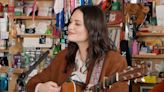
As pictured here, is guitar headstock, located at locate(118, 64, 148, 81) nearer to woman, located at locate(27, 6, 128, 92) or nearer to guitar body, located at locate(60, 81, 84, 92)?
woman, located at locate(27, 6, 128, 92)

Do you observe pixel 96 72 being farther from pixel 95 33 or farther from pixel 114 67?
pixel 95 33

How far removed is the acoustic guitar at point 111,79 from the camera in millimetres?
1361

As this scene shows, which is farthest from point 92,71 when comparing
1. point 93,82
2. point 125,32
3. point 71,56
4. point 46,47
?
point 46,47

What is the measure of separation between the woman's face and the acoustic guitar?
23 centimetres

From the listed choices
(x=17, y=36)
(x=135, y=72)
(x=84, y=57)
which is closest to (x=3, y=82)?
(x=17, y=36)

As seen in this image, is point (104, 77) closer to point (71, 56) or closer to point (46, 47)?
point (71, 56)

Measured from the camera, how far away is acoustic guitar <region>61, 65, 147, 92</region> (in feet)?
4.47

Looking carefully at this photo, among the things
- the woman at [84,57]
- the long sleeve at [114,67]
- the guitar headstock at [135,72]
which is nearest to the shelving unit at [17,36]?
the woman at [84,57]

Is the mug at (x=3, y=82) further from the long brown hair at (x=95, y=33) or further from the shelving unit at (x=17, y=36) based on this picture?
the long brown hair at (x=95, y=33)

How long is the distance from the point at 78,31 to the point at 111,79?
0.36 metres

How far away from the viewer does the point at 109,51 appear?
1696mm

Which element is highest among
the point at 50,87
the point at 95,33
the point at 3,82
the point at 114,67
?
the point at 95,33

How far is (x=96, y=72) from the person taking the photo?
1.64 m

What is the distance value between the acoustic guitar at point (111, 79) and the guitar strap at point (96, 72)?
49 mm
